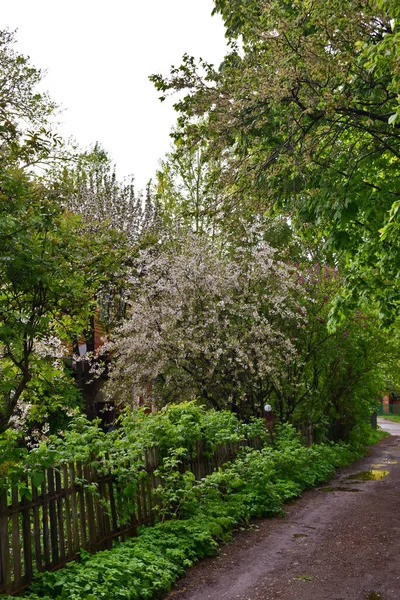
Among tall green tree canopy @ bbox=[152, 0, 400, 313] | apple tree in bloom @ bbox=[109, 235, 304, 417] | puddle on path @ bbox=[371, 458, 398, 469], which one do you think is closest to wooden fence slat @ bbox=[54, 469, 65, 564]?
tall green tree canopy @ bbox=[152, 0, 400, 313]

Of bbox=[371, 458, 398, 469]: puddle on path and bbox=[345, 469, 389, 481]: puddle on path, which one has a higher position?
bbox=[345, 469, 389, 481]: puddle on path

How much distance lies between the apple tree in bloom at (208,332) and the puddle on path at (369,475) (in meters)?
3.05

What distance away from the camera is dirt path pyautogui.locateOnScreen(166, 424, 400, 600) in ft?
22.5

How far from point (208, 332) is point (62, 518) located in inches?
343

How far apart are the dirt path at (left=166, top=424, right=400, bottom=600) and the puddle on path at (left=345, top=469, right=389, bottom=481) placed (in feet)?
11.4

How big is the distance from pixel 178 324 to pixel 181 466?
20.2 ft

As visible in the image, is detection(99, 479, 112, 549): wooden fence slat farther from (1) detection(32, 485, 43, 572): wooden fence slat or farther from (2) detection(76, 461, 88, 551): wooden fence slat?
(1) detection(32, 485, 43, 572): wooden fence slat

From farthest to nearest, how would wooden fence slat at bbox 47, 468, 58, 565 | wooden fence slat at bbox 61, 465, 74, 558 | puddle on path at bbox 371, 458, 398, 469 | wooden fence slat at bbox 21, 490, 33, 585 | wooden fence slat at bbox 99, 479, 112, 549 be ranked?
puddle on path at bbox 371, 458, 398, 469, wooden fence slat at bbox 99, 479, 112, 549, wooden fence slat at bbox 61, 465, 74, 558, wooden fence slat at bbox 47, 468, 58, 565, wooden fence slat at bbox 21, 490, 33, 585

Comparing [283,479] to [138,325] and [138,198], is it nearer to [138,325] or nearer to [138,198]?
[138,325]

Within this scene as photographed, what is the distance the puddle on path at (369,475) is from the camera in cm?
1591

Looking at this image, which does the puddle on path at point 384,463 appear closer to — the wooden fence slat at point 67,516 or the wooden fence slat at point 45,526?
the wooden fence slat at point 67,516

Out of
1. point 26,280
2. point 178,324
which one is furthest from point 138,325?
point 26,280

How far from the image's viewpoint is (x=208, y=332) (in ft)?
49.7

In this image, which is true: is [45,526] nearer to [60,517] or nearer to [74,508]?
[60,517]
